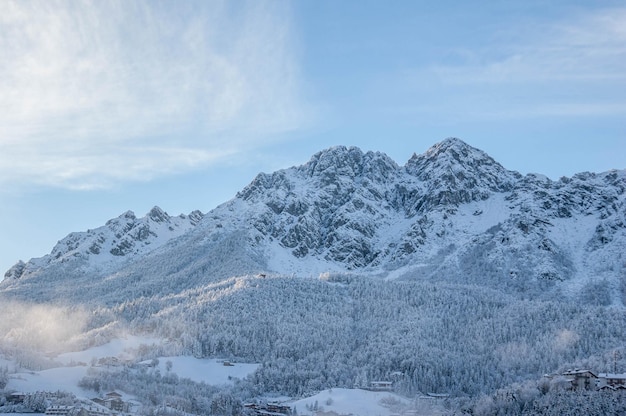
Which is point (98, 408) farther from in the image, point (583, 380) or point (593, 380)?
point (593, 380)

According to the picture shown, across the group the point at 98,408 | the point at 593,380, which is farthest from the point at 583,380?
the point at 98,408

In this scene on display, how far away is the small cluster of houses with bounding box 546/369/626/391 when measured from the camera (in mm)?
157700

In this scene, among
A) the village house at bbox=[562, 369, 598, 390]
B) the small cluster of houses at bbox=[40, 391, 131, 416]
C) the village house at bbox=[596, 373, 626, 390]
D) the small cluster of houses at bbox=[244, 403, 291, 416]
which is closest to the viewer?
the village house at bbox=[596, 373, 626, 390]

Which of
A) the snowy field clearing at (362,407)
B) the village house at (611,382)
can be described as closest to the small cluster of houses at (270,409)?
the snowy field clearing at (362,407)

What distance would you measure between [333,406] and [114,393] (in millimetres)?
52114

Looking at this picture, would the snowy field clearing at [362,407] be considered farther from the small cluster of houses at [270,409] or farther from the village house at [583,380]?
the village house at [583,380]

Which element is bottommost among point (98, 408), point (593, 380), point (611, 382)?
point (611, 382)

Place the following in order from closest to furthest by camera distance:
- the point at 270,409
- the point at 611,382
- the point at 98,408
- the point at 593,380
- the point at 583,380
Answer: the point at 611,382, the point at 593,380, the point at 583,380, the point at 98,408, the point at 270,409

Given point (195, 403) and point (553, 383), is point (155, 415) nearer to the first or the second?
point (195, 403)

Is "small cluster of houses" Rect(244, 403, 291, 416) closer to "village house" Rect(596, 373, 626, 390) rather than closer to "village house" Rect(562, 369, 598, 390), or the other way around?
"village house" Rect(562, 369, 598, 390)

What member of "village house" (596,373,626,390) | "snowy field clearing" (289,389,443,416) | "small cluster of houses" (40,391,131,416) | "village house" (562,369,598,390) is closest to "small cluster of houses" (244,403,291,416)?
"snowy field clearing" (289,389,443,416)

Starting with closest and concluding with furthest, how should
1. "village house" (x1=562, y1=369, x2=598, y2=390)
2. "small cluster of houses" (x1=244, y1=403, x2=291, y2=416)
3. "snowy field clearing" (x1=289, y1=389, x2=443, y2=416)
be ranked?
"village house" (x1=562, y1=369, x2=598, y2=390) < "small cluster of houses" (x1=244, y1=403, x2=291, y2=416) < "snowy field clearing" (x1=289, y1=389, x2=443, y2=416)

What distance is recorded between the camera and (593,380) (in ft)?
538

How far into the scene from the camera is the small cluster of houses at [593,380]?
6209 inches
